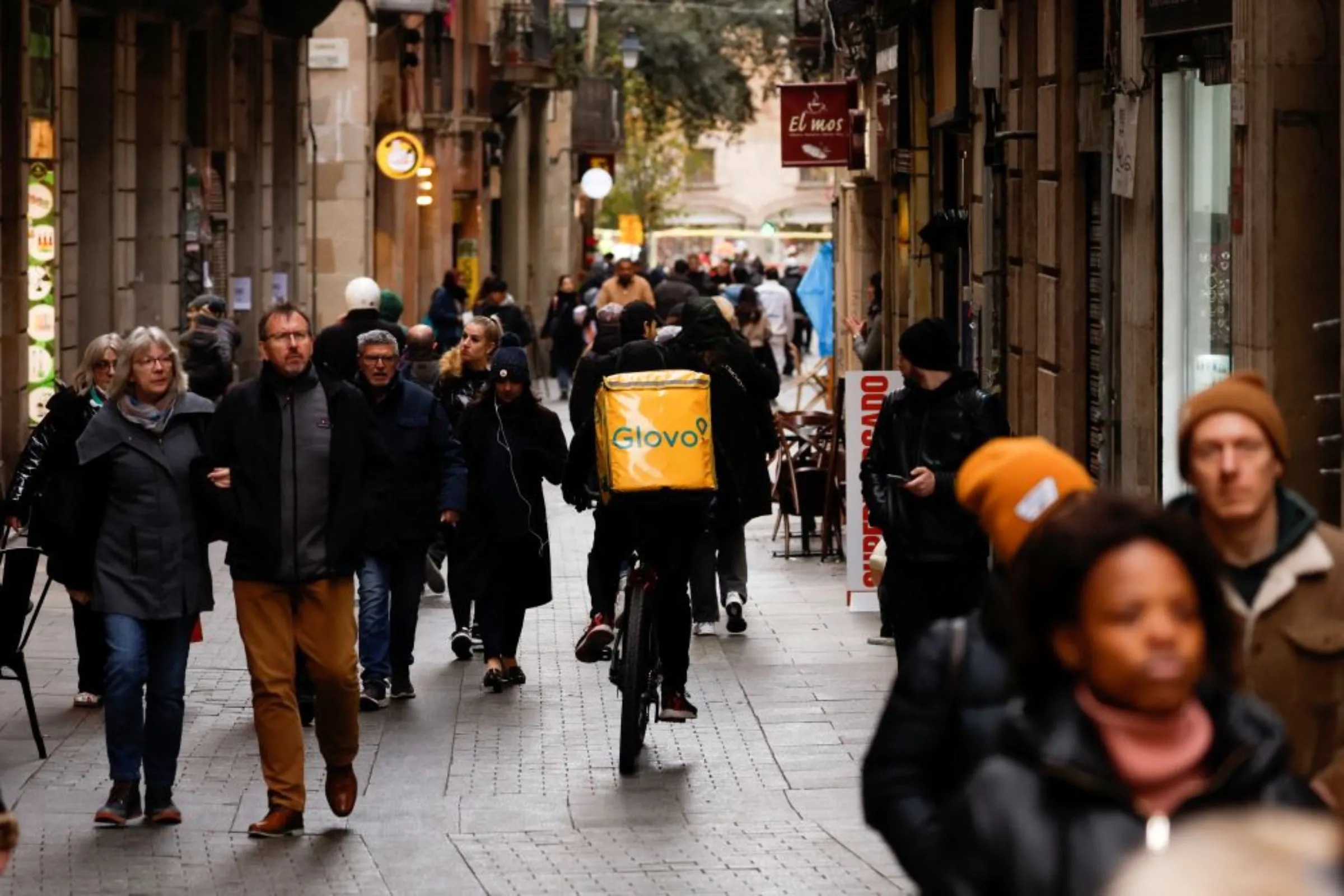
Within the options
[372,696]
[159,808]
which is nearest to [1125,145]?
[372,696]

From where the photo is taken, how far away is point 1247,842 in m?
2.33

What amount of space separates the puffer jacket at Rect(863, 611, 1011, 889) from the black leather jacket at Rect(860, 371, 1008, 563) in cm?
494

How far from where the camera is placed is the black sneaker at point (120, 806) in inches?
373

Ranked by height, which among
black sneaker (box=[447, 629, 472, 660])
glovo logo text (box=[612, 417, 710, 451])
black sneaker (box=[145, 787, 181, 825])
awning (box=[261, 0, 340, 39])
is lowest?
black sneaker (box=[145, 787, 181, 825])

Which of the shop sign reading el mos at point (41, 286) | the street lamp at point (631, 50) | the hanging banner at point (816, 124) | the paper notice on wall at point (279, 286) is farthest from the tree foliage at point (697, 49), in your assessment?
the shop sign reading el mos at point (41, 286)

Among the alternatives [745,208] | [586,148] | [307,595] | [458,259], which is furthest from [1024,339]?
[745,208]

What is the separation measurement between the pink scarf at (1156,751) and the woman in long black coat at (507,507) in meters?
9.46

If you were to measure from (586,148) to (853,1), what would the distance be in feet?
117

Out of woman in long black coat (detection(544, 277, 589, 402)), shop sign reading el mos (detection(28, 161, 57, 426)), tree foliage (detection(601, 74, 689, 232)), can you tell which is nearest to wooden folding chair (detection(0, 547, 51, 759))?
shop sign reading el mos (detection(28, 161, 57, 426))

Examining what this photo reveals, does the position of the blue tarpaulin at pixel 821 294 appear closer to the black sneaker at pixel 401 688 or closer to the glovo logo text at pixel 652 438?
the black sneaker at pixel 401 688

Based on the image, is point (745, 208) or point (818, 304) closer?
point (818, 304)

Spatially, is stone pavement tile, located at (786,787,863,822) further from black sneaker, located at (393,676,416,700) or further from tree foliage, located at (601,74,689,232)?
tree foliage, located at (601,74,689,232)

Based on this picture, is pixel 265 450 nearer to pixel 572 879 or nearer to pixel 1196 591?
pixel 572 879

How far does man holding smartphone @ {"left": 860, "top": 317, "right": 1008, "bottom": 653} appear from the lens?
31.0 feet
